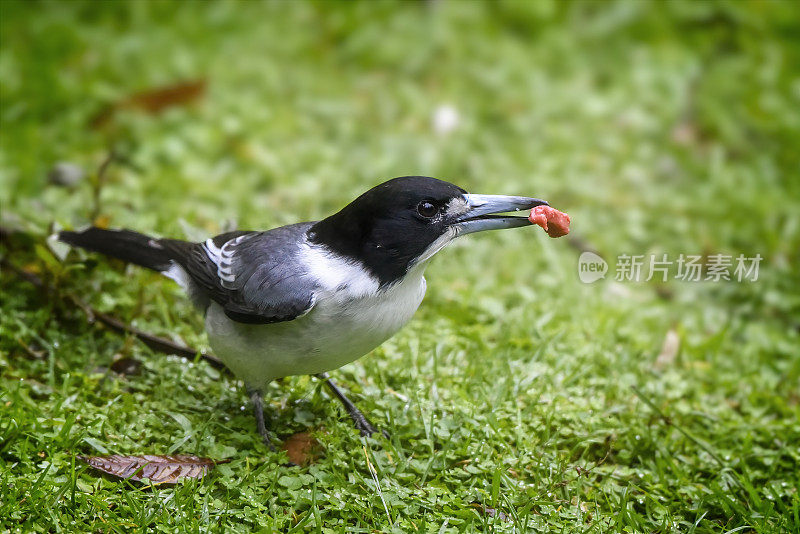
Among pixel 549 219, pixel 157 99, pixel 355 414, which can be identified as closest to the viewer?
pixel 549 219

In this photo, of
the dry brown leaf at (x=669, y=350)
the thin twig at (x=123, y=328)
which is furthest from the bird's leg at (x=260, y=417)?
the dry brown leaf at (x=669, y=350)

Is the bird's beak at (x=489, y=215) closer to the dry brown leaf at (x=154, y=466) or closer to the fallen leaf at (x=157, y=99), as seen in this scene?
the dry brown leaf at (x=154, y=466)

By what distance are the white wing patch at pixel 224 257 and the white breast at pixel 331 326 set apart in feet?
0.78

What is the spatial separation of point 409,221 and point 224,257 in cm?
102

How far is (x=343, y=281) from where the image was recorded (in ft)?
11.2

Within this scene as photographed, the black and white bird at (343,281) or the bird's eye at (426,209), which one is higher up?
the bird's eye at (426,209)

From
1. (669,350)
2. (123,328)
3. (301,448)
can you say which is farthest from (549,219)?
(123,328)

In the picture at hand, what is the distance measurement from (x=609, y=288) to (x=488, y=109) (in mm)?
2483

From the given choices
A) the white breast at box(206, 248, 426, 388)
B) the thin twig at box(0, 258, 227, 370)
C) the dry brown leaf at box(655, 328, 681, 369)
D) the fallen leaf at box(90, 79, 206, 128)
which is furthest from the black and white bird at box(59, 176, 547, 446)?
the fallen leaf at box(90, 79, 206, 128)

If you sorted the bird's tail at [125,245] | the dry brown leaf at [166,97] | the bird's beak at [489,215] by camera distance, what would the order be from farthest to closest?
the dry brown leaf at [166,97] < the bird's tail at [125,245] < the bird's beak at [489,215]

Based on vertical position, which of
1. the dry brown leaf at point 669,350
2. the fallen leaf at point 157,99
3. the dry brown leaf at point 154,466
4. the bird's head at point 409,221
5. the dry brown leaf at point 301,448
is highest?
the bird's head at point 409,221

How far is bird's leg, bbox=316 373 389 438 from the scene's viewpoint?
3.78 metres

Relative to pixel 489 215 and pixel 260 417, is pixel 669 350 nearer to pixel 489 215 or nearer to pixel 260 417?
pixel 489 215

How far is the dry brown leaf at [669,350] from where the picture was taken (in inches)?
190
